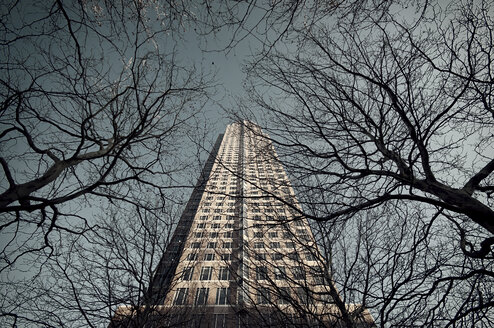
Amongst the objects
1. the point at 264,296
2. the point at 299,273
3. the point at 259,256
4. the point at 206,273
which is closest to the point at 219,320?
the point at 206,273

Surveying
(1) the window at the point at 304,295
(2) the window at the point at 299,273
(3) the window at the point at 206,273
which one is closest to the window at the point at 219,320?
(3) the window at the point at 206,273

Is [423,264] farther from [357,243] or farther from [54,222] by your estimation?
[54,222]

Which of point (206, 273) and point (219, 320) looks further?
point (206, 273)

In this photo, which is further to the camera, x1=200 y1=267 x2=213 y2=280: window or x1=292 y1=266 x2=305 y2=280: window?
x1=200 y1=267 x2=213 y2=280: window

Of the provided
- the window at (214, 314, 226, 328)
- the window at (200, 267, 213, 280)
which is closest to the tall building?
the window at (214, 314, 226, 328)

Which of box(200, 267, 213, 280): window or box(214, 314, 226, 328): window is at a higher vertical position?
box(200, 267, 213, 280): window

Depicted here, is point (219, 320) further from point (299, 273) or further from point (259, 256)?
point (259, 256)

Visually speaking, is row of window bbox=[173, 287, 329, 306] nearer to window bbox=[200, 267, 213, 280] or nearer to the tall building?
the tall building

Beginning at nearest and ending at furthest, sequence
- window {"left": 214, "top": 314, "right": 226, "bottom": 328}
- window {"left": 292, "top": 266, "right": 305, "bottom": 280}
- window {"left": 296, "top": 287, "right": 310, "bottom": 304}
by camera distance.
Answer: window {"left": 296, "top": 287, "right": 310, "bottom": 304}, window {"left": 292, "top": 266, "right": 305, "bottom": 280}, window {"left": 214, "top": 314, "right": 226, "bottom": 328}

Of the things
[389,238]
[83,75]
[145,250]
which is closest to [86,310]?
[145,250]

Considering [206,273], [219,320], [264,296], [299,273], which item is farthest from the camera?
[206,273]

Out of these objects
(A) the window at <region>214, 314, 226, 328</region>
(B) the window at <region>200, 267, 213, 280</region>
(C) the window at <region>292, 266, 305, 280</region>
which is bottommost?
(C) the window at <region>292, 266, 305, 280</region>

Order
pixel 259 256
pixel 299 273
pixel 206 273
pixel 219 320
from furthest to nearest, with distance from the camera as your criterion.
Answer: pixel 206 273 → pixel 219 320 → pixel 299 273 → pixel 259 256

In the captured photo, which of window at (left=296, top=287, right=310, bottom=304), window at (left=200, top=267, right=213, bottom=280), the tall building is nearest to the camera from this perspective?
the tall building
